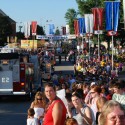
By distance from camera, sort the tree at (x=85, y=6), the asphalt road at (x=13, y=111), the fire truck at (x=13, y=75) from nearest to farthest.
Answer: the asphalt road at (x=13, y=111) < the fire truck at (x=13, y=75) < the tree at (x=85, y=6)

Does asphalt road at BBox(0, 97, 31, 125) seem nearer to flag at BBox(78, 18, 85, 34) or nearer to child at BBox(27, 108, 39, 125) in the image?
child at BBox(27, 108, 39, 125)

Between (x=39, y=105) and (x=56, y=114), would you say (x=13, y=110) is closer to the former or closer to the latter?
(x=39, y=105)

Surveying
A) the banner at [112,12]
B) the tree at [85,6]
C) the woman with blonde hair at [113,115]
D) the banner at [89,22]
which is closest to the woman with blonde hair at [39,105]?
the woman with blonde hair at [113,115]

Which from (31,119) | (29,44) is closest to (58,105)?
(31,119)

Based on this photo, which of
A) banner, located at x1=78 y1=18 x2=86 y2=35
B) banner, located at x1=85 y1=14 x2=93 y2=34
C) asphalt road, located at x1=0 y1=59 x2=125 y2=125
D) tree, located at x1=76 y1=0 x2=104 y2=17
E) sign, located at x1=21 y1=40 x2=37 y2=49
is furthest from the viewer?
sign, located at x1=21 y1=40 x2=37 y2=49

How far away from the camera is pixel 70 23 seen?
89.9m

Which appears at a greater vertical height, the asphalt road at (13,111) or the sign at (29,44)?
the sign at (29,44)

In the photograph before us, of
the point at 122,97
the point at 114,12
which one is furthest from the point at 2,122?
the point at 114,12

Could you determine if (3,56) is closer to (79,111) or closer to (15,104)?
(15,104)

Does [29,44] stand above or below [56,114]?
above

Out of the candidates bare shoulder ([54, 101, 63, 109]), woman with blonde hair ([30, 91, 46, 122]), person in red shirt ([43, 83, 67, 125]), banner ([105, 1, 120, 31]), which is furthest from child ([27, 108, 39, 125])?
banner ([105, 1, 120, 31])

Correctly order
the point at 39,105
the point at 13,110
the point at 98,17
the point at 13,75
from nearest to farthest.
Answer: the point at 39,105 → the point at 13,110 → the point at 13,75 → the point at 98,17

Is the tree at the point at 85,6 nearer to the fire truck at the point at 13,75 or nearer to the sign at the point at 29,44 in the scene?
the sign at the point at 29,44

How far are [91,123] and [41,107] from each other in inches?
140
